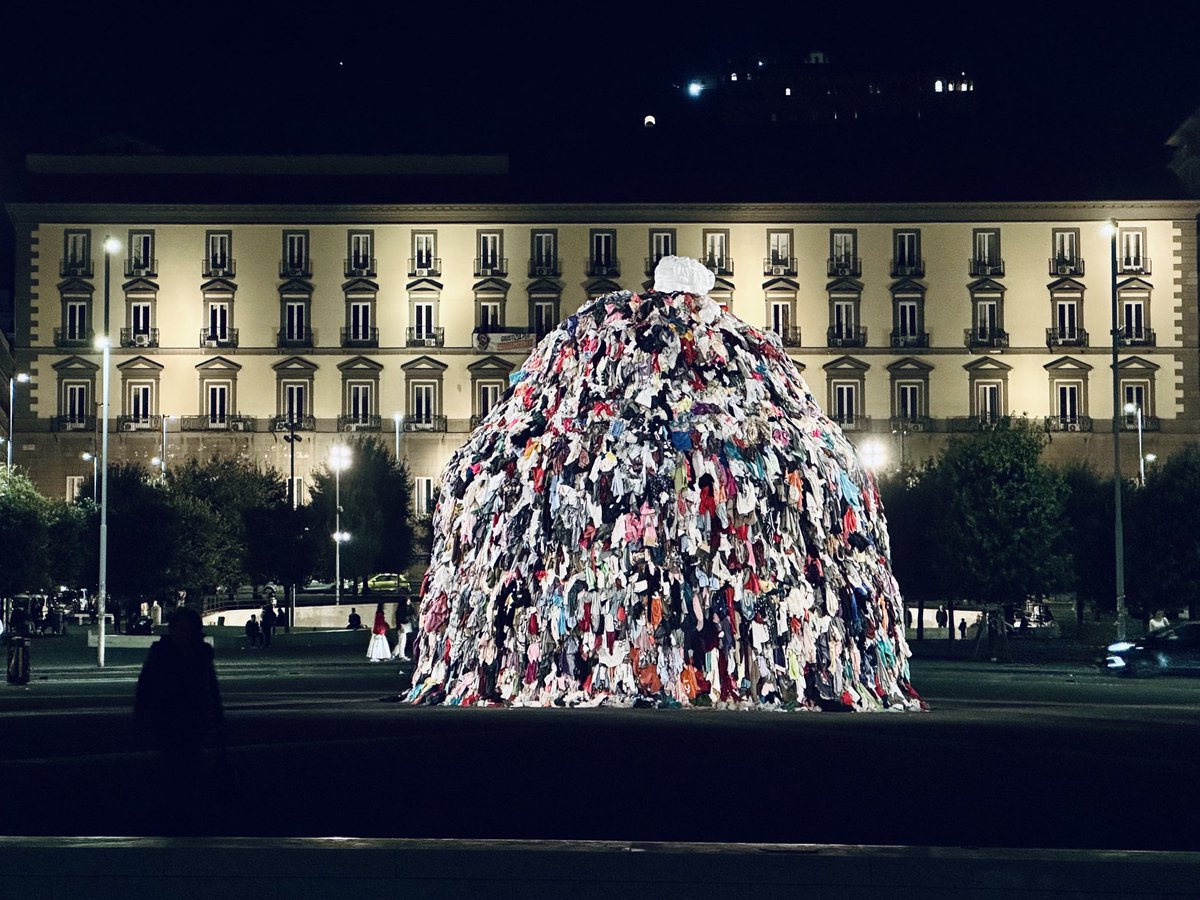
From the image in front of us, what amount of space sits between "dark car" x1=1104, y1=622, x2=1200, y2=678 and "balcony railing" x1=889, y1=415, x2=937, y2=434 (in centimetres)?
6459

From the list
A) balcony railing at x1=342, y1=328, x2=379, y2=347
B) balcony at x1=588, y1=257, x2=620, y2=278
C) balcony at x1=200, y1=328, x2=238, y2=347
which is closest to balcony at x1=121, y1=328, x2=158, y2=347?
balcony at x1=200, y1=328, x2=238, y2=347

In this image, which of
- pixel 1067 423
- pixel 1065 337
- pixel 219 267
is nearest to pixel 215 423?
pixel 219 267

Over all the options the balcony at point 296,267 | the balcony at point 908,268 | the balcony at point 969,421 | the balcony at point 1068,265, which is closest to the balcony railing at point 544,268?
the balcony at point 296,267

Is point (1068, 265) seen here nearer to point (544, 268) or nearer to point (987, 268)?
point (987, 268)

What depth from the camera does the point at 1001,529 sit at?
212ft

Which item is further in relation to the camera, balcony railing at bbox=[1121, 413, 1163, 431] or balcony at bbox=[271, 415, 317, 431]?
balcony at bbox=[271, 415, 317, 431]

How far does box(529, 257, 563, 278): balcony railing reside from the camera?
4257 inches

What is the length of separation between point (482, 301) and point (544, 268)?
3.83 m

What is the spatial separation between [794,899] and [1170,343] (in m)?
101

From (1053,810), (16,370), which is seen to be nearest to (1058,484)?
(1053,810)

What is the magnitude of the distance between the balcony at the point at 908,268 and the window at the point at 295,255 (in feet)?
104

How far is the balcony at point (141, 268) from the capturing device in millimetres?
108250

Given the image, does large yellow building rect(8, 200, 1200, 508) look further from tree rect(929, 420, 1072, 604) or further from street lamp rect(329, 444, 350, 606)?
tree rect(929, 420, 1072, 604)

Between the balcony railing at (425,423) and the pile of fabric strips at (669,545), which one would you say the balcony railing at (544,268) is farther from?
the pile of fabric strips at (669,545)
